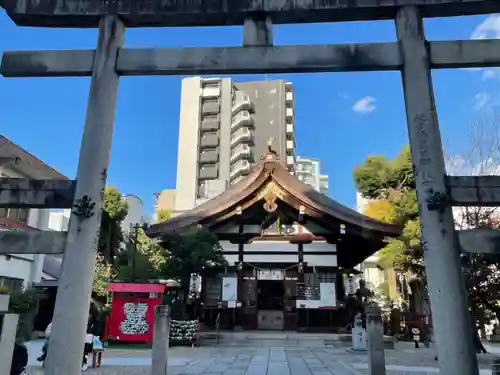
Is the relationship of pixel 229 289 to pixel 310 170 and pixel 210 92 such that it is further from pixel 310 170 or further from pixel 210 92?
pixel 310 170

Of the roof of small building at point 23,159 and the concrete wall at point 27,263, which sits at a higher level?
the roof of small building at point 23,159

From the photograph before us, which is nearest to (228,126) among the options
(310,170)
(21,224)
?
(310,170)

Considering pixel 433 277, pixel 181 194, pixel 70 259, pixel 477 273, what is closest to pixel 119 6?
pixel 70 259

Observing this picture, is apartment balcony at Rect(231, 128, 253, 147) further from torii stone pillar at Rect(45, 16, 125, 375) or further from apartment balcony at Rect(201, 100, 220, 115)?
torii stone pillar at Rect(45, 16, 125, 375)

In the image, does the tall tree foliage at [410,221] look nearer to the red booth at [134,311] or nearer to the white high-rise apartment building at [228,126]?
the red booth at [134,311]

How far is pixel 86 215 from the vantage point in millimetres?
5527

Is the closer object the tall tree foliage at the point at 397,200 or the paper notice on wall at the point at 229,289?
the tall tree foliage at the point at 397,200

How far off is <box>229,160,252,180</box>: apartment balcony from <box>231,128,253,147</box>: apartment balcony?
293 centimetres

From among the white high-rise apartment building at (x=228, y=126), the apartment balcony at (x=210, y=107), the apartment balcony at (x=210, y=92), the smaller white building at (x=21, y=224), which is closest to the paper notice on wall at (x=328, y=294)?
the smaller white building at (x=21, y=224)

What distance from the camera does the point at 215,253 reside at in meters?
17.3

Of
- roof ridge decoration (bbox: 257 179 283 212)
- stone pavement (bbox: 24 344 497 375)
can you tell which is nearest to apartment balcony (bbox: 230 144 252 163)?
roof ridge decoration (bbox: 257 179 283 212)

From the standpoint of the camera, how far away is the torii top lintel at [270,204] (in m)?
17.4

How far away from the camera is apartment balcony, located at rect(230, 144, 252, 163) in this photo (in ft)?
200

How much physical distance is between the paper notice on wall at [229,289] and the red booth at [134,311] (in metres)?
3.51
